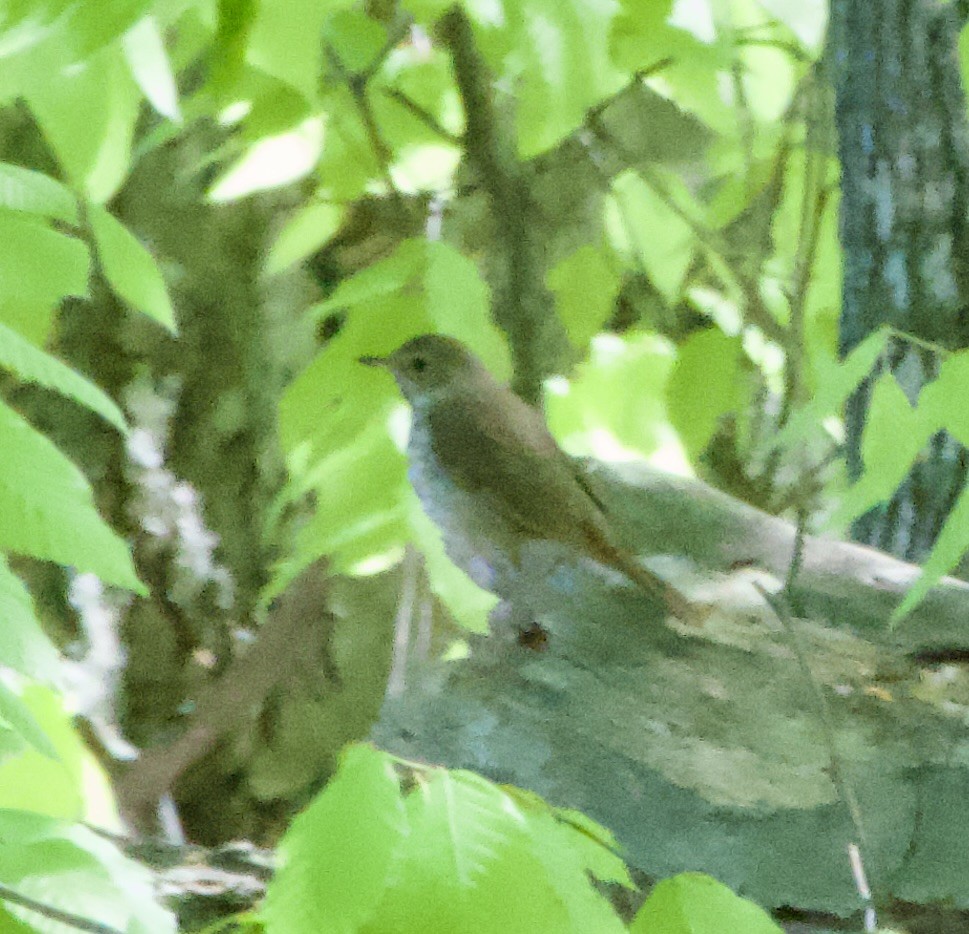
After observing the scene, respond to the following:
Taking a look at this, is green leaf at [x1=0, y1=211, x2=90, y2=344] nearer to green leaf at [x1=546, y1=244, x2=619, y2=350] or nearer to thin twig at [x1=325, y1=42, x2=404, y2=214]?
thin twig at [x1=325, y1=42, x2=404, y2=214]

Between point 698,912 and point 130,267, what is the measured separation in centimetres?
42

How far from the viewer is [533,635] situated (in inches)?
23.4

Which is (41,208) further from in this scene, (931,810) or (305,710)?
(305,710)

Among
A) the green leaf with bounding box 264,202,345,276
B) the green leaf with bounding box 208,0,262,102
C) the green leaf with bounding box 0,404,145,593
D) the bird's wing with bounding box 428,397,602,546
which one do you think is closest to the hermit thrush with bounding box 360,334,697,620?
the bird's wing with bounding box 428,397,602,546

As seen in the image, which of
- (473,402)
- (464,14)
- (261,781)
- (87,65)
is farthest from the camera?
(261,781)

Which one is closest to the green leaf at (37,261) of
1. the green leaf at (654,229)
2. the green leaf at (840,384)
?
the green leaf at (840,384)

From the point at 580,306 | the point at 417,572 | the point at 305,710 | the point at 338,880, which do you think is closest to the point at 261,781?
the point at 305,710

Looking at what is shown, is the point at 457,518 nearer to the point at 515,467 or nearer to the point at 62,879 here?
the point at 515,467

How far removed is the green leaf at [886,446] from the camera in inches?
14.7

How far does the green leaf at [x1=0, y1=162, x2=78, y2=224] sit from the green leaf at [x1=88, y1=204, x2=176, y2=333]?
0.34 feet

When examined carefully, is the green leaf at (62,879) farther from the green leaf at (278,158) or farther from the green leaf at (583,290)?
the green leaf at (583,290)

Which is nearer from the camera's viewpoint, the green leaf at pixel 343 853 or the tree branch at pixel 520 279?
the green leaf at pixel 343 853

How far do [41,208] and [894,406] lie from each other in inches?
15.4

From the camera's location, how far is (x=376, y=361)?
66 centimetres
